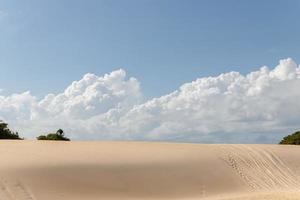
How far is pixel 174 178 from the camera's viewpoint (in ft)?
74.0

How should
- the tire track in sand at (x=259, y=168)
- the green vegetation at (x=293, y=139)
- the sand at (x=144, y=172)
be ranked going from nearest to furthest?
the sand at (x=144, y=172) < the tire track in sand at (x=259, y=168) < the green vegetation at (x=293, y=139)

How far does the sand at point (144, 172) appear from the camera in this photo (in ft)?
62.0

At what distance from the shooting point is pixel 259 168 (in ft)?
84.6

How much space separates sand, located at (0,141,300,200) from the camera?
18891 mm

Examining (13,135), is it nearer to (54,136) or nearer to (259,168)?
(54,136)

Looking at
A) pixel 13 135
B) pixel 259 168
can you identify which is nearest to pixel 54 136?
pixel 13 135

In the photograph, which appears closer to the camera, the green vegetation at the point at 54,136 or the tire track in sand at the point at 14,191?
the tire track in sand at the point at 14,191

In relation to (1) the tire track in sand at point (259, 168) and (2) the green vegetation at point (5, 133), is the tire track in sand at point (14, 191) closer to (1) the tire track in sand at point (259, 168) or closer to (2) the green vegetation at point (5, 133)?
(1) the tire track in sand at point (259, 168)

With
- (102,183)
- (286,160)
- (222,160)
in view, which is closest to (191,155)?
(222,160)

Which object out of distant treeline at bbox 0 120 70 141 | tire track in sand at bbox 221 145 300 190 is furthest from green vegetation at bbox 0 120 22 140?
tire track in sand at bbox 221 145 300 190

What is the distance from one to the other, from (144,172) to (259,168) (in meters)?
6.58

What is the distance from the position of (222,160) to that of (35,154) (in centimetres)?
956

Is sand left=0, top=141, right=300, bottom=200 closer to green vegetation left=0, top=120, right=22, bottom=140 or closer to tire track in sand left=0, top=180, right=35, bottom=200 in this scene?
tire track in sand left=0, top=180, right=35, bottom=200

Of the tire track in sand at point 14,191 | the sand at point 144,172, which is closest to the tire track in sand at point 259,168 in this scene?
the sand at point 144,172
